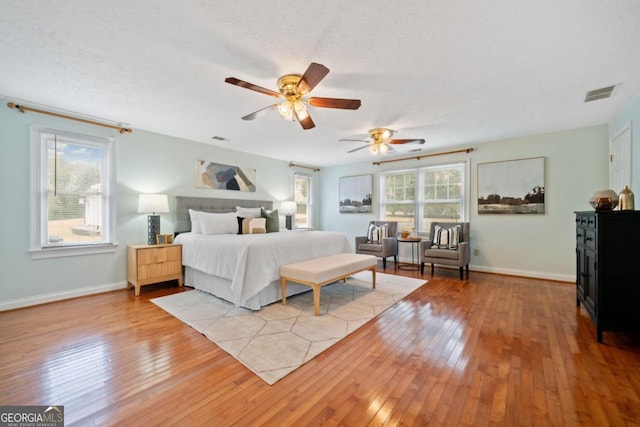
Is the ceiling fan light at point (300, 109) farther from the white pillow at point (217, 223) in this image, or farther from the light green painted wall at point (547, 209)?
the light green painted wall at point (547, 209)

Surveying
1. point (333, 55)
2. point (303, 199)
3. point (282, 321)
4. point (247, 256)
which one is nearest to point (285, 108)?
point (333, 55)

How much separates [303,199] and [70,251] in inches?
189

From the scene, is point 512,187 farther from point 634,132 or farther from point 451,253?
point 634,132

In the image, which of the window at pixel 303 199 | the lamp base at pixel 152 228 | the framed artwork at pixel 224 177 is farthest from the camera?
the window at pixel 303 199

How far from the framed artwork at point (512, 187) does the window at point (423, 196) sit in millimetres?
358

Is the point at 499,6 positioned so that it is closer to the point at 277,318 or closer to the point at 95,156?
the point at 277,318

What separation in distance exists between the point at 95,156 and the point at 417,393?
191 inches

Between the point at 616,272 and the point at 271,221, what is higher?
the point at 271,221

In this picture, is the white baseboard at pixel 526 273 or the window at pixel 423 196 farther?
the window at pixel 423 196

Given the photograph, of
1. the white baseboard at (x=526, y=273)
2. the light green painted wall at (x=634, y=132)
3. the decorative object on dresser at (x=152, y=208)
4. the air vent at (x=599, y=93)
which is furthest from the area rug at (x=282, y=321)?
the air vent at (x=599, y=93)

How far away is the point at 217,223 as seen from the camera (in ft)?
14.3

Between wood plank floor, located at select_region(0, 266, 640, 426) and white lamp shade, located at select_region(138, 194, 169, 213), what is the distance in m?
1.55

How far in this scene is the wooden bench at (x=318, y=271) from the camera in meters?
2.96

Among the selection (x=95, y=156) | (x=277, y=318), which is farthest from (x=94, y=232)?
(x=277, y=318)
